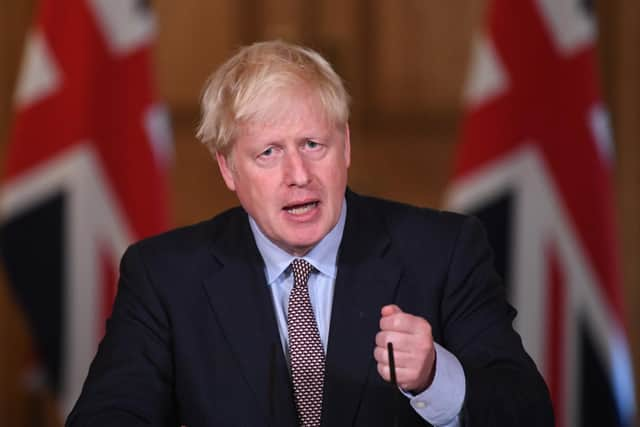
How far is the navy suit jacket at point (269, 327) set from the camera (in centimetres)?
198

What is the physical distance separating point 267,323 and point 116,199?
187cm

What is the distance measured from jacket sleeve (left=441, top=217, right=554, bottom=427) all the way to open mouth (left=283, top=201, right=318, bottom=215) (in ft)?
1.03

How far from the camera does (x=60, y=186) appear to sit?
3.82 meters

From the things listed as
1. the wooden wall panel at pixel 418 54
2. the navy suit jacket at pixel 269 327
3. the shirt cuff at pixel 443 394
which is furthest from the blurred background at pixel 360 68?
the shirt cuff at pixel 443 394

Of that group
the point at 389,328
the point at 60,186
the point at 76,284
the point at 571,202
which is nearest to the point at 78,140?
the point at 60,186

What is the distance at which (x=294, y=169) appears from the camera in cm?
198

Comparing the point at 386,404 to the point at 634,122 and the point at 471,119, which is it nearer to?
the point at 471,119

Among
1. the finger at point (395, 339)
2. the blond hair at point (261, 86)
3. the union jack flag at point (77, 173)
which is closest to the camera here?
the finger at point (395, 339)

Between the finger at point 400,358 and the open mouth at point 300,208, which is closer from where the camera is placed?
the finger at point 400,358

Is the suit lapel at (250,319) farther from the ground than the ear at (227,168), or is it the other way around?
the ear at (227,168)

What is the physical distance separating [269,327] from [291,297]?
75mm

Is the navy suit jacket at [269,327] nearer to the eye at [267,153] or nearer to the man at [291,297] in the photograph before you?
the man at [291,297]

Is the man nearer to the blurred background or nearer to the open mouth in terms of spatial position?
the open mouth

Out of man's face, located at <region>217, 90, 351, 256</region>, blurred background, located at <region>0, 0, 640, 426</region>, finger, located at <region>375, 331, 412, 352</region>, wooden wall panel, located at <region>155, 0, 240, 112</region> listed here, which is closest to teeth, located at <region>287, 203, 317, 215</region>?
man's face, located at <region>217, 90, 351, 256</region>
